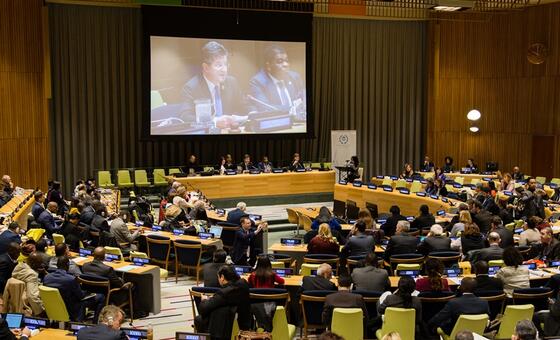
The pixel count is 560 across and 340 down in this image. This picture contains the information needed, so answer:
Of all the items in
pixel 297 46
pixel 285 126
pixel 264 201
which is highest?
pixel 297 46

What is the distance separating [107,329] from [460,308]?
3565mm

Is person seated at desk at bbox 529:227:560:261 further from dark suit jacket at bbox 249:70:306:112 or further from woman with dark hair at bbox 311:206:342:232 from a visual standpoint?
dark suit jacket at bbox 249:70:306:112

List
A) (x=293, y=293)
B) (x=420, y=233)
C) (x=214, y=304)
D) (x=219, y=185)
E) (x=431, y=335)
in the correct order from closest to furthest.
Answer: (x=214, y=304) < (x=431, y=335) < (x=293, y=293) < (x=420, y=233) < (x=219, y=185)

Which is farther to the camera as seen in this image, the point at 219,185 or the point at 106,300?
the point at 219,185

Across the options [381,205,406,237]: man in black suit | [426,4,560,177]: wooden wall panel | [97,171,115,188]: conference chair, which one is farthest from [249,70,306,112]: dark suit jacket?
[381,205,406,237]: man in black suit

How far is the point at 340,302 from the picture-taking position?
24.7 feet

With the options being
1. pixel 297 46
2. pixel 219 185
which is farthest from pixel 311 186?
pixel 297 46

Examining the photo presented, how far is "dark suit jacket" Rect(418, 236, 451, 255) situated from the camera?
35.6 ft

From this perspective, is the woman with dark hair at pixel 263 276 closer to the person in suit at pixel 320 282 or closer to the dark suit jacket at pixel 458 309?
the person in suit at pixel 320 282

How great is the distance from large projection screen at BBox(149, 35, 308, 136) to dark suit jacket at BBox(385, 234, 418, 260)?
1222 centimetres

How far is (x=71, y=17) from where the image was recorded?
69.8ft

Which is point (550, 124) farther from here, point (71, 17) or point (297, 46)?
point (71, 17)

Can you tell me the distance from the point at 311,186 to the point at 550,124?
313 inches

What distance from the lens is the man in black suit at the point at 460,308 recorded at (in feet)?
24.2
